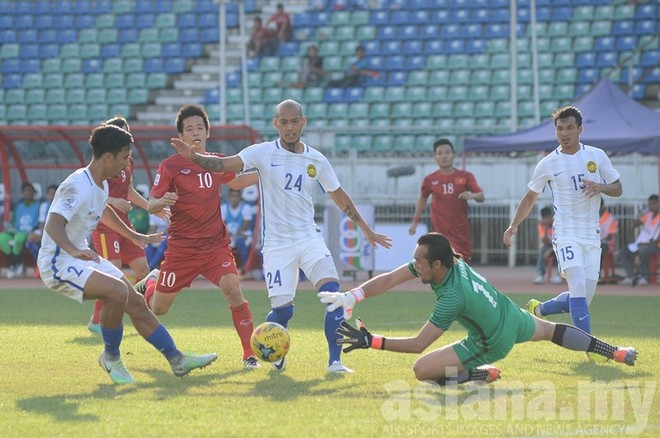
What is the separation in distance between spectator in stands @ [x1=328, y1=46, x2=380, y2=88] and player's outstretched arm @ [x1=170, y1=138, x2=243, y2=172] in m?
19.5

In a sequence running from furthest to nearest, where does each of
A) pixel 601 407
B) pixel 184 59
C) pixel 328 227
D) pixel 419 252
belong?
pixel 184 59, pixel 328 227, pixel 419 252, pixel 601 407

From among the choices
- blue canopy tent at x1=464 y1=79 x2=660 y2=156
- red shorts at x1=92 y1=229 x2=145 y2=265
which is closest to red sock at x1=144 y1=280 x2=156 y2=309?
red shorts at x1=92 y1=229 x2=145 y2=265

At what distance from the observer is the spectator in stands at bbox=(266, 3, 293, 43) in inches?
1185

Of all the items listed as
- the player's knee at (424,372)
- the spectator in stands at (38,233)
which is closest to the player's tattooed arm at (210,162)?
the player's knee at (424,372)

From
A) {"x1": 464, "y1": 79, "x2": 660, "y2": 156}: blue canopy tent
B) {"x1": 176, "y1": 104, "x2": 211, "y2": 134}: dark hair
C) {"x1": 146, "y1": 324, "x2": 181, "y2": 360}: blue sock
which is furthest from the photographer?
{"x1": 464, "y1": 79, "x2": 660, "y2": 156}: blue canopy tent

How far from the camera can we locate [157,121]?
94.8 feet

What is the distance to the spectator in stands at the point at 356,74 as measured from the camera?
93.4 ft

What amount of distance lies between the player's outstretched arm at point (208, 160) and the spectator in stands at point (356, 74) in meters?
19.5

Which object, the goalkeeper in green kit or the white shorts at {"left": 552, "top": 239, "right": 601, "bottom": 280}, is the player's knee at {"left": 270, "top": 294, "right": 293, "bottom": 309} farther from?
the white shorts at {"left": 552, "top": 239, "right": 601, "bottom": 280}

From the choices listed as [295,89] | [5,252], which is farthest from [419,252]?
[295,89]

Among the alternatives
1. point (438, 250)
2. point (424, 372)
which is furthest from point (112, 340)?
point (438, 250)

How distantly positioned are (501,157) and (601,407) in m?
16.3

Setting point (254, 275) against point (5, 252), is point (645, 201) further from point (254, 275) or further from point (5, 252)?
point (5, 252)

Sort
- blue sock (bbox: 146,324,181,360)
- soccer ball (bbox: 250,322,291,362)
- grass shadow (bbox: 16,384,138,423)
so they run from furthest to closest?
soccer ball (bbox: 250,322,291,362)
blue sock (bbox: 146,324,181,360)
grass shadow (bbox: 16,384,138,423)
